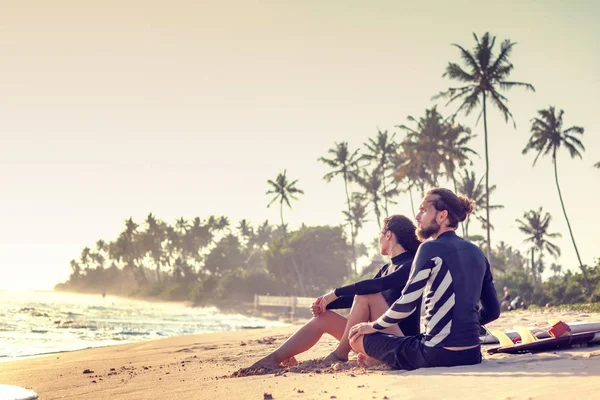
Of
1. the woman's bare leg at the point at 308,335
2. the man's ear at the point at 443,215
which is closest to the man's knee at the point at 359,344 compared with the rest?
the woman's bare leg at the point at 308,335

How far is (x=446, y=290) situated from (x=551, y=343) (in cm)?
185

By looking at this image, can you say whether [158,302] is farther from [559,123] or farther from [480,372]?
[480,372]

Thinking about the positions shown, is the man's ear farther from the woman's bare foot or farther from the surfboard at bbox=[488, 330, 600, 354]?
the woman's bare foot

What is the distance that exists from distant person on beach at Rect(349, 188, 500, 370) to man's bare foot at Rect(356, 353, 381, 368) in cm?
25

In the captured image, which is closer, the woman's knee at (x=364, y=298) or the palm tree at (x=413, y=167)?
the woman's knee at (x=364, y=298)

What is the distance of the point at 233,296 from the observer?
68.2 metres

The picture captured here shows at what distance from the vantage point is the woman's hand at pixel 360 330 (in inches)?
161

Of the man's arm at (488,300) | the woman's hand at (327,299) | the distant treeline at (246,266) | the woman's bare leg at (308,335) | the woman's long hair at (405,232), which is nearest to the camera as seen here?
the man's arm at (488,300)

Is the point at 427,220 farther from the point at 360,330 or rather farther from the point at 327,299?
the point at 327,299

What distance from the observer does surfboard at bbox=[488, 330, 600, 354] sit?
15.9ft

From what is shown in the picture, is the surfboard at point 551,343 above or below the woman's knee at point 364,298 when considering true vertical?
below

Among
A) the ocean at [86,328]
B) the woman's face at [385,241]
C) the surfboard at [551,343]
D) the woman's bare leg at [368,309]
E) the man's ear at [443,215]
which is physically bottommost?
the ocean at [86,328]

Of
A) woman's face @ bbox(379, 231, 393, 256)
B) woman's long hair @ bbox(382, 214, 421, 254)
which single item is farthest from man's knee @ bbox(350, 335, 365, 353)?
woman's long hair @ bbox(382, 214, 421, 254)

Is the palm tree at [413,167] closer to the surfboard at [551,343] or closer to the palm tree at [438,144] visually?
the palm tree at [438,144]
